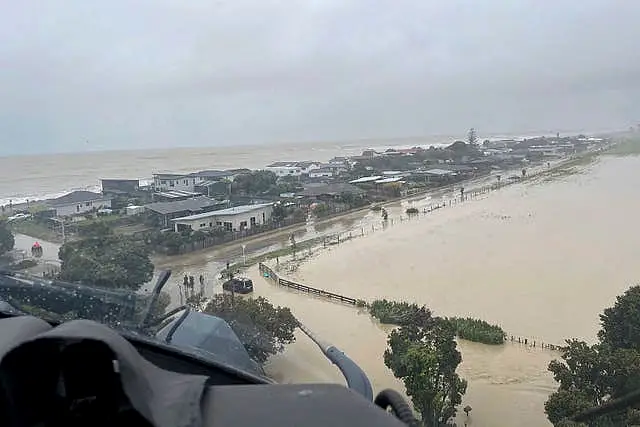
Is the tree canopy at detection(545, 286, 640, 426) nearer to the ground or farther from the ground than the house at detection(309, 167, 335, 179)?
nearer to the ground

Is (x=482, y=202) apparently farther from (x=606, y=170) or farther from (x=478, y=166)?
(x=478, y=166)

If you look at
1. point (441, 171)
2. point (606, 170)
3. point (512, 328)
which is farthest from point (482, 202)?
point (512, 328)

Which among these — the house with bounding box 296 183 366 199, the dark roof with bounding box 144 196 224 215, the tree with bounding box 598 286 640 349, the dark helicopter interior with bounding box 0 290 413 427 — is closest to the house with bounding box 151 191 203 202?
the dark roof with bounding box 144 196 224 215

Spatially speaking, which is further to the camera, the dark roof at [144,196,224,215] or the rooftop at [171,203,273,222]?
the dark roof at [144,196,224,215]

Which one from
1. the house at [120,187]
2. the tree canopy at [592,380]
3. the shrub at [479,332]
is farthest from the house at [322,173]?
the tree canopy at [592,380]

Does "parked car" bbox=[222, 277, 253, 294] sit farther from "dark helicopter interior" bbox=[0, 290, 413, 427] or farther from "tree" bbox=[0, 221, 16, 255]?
"dark helicopter interior" bbox=[0, 290, 413, 427]

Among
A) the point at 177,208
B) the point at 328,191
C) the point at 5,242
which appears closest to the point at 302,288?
the point at 5,242
